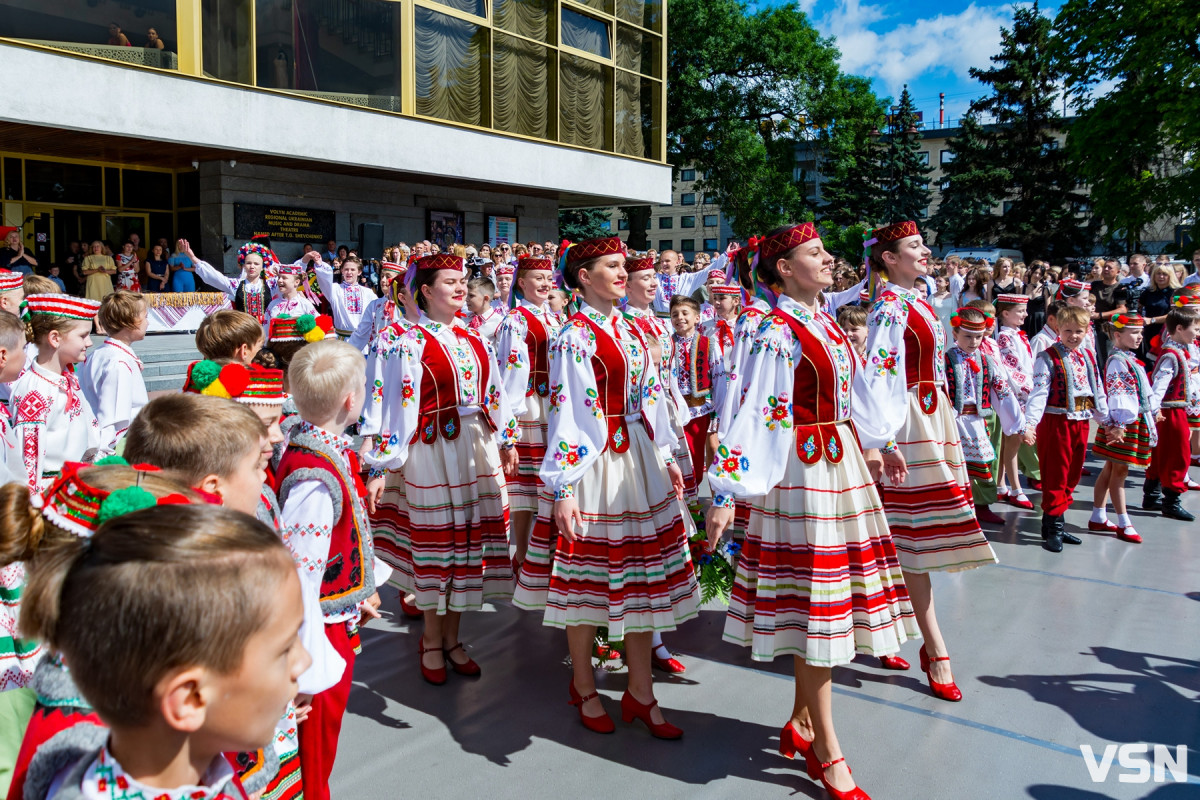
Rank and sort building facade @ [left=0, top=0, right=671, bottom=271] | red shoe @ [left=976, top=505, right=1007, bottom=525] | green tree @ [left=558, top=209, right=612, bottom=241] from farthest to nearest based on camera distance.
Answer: green tree @ [left=558, top=209, right=612, bottom=241], building facade @ [left=0, top=0, right=671, bottom=271], red shoe @ [left=976, top=505, right=1007, bottom=525]

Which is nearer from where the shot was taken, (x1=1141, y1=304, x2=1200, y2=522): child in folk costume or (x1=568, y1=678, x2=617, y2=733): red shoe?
(x1=568, y1=678, x2=617, y2=733): red shoe

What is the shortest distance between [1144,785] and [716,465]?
2.12m

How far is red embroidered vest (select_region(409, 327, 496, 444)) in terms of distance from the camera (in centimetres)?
474

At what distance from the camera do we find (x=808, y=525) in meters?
3.50

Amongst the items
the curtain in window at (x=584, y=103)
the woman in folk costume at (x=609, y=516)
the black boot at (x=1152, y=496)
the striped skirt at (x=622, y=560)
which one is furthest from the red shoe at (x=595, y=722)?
the curtain in window at (x=584, y=103)

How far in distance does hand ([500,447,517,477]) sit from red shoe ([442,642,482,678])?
0.96 m

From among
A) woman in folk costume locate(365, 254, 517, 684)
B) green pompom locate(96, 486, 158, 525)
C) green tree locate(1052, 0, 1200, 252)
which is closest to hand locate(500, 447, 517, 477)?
woman in folk costume locate(365, 254, 517, 684)

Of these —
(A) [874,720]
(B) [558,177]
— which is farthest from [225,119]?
(A) [874,720]

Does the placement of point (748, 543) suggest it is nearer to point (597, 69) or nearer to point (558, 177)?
point (558, 177)

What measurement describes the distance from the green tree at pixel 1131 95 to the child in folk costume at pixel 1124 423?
1968cm

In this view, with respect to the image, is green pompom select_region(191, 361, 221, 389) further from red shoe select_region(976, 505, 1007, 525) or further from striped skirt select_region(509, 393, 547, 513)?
red shoe select_region(976, 505, 1007, 525)

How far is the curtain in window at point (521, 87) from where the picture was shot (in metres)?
22.6

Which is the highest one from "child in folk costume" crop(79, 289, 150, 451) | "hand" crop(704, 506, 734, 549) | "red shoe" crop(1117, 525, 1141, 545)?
"child in folk costume" crop(79, 289, 150, 451)

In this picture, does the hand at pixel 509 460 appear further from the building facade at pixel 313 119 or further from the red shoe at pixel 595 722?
the building facade at pixel 313 119
